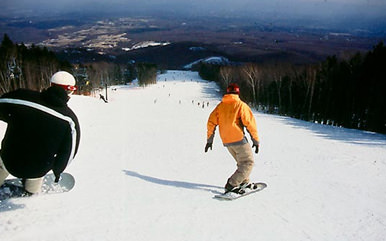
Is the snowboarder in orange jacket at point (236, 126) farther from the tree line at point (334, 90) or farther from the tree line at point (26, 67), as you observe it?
the tree line at point (334, 90)

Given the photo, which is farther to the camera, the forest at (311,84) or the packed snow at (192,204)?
the forest at (311,84)

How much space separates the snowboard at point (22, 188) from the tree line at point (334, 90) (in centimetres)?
3351

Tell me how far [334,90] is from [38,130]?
39686 millimetres

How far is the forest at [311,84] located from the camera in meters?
32.5

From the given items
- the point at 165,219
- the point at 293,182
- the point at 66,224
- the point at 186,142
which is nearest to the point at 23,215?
the point at 66,224

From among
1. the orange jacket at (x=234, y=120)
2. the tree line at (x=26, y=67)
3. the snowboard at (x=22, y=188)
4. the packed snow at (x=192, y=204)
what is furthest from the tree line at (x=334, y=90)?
the snowboard at (x=22, y=188)

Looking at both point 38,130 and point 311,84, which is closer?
point 38,130

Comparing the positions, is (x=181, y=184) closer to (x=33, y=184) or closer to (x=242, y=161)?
(x=242, y=161)

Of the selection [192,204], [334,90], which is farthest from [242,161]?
[334,90]

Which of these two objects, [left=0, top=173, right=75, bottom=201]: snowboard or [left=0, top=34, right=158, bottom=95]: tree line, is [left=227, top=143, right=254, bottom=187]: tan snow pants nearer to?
[left=0, top=173, right=75, bottom=201]: snowboard

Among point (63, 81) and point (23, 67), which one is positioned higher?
point (63, 81)

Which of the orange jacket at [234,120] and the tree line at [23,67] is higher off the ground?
the orange jacket at [234,120]

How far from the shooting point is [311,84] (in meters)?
41.0

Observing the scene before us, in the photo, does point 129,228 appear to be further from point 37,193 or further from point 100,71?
point 100,71
